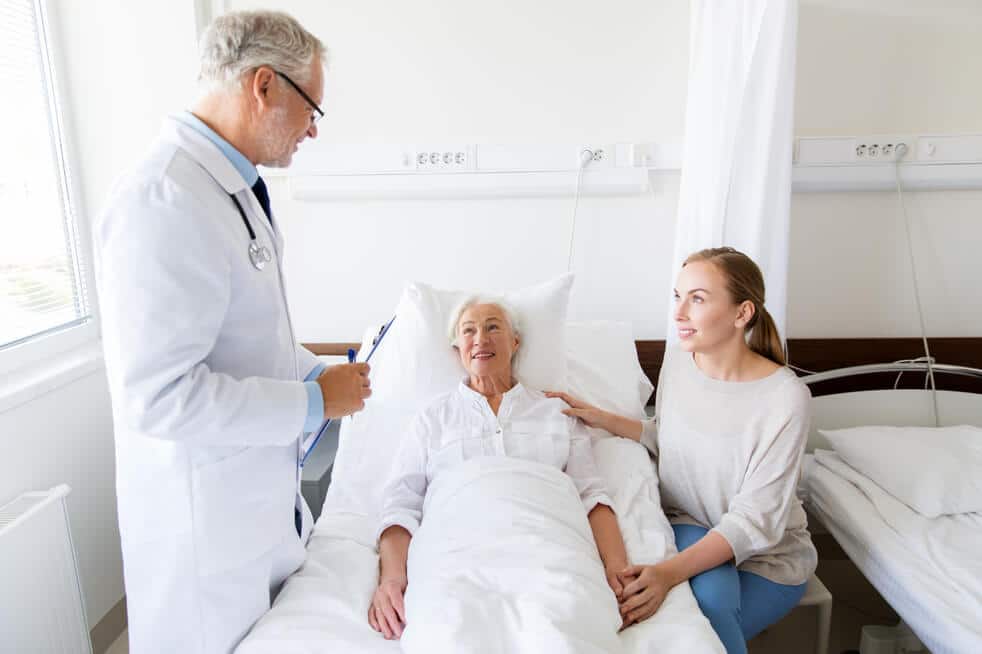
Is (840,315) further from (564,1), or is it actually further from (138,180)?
(138,180)

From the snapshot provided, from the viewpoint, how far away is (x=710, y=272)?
1.65m

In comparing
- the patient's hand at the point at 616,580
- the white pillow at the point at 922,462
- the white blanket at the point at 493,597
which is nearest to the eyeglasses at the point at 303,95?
the white blanket at the point at 493,597

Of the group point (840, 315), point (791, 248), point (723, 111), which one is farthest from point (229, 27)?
point (840, 315)

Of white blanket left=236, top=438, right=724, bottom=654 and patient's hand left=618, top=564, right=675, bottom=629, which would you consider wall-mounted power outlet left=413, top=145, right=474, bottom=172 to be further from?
patient's hand left=618, top=564, right=675, bottom=629

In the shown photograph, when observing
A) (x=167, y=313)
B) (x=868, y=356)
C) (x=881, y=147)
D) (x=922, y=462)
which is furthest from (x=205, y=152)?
(x=868, y=356)

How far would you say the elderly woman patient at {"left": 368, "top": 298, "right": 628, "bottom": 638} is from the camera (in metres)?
1.49

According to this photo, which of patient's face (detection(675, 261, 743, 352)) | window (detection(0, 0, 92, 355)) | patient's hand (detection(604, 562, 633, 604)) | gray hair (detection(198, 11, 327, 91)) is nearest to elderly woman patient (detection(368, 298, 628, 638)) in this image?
patient's hand (detection(604, 562, 633, 604))

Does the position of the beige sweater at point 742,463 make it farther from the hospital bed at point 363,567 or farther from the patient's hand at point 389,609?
the patient's hand at point 389,609

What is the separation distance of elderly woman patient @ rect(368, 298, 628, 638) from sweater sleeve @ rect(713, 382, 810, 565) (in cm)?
28

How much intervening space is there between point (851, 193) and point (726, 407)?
1237 mm

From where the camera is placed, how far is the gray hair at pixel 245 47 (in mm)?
1123

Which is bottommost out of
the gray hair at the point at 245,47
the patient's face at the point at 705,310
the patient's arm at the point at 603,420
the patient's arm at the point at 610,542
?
the patient's arm at the point at 610,542

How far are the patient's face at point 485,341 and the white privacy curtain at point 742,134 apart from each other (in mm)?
586

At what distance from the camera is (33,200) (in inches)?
79.0
